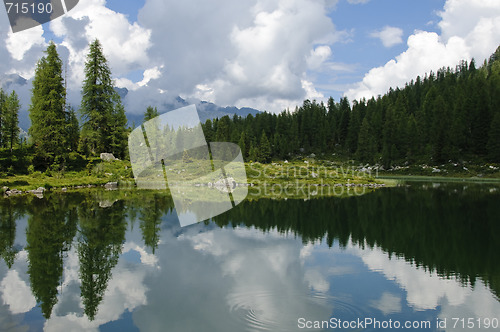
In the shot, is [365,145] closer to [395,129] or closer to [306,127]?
[395,129]

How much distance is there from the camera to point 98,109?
6181cm

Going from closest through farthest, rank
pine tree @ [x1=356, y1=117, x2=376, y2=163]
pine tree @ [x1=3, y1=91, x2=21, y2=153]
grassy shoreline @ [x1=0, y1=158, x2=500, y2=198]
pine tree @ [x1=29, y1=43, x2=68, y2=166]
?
1. grassy shoreline @ [x1=0, y1=158, x2=500, y2=198]
2. pine tree @ [x1=29, y1=43, x2=68, y2=166]
3. pine tree @ [x1=3, y1=91, x2=21, y2=153]
4. pine tree @ [x1=356, y1=117, x2=376, y2=163]

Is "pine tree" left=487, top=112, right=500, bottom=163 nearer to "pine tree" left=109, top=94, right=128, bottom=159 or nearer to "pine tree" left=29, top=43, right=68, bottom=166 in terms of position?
"pine tree" left=109, top=94, right=128, bottom=159

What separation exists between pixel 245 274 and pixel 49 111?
49629 mm

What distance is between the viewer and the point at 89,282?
39.9ft

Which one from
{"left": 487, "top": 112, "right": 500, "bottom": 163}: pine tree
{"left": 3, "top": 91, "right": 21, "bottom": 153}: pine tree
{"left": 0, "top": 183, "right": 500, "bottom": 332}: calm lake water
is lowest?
{"left": 0, "top": 183, "right": 500, "bottom": 332}: calm lake water

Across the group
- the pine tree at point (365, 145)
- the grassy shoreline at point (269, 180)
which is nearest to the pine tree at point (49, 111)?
the grassy shoreline at point (269, 180)

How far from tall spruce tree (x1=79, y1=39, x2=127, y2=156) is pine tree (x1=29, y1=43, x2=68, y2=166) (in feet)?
18.9

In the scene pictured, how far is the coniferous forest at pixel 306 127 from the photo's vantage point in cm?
5194

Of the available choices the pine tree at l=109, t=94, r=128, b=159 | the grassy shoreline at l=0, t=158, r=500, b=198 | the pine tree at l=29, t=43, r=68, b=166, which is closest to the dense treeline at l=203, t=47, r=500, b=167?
the grassy shoreline at l=0, t=158, r=500, b=198

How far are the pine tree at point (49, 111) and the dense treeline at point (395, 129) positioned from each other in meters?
57.1

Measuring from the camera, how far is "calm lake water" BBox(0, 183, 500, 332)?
9555 millimetres

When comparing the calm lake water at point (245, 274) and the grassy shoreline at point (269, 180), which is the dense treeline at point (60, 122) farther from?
the calm lake water at point (245, 274)

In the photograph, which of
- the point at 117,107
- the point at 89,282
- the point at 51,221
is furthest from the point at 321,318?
the point at 117,107
